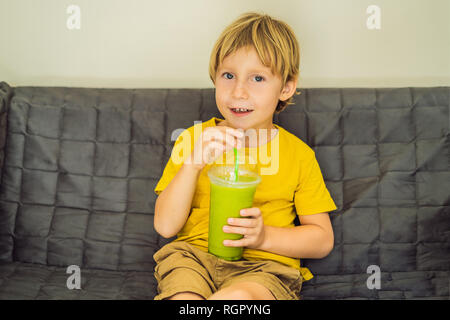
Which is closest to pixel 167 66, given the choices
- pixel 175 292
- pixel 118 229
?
pixel 118 229

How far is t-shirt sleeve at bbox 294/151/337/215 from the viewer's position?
4.27 ft

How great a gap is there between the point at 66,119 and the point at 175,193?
634 millimetres

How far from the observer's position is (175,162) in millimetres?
1297

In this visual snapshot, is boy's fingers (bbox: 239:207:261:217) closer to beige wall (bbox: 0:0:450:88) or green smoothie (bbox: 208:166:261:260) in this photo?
green smoothie (bbox: 208:166:261:260)

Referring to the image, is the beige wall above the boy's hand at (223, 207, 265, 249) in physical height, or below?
above

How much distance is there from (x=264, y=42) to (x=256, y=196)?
1.46ft

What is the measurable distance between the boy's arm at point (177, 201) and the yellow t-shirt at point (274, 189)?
0.08 meters

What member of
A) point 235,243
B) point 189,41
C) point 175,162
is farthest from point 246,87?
point 189,41

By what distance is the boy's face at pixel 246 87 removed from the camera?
120cm

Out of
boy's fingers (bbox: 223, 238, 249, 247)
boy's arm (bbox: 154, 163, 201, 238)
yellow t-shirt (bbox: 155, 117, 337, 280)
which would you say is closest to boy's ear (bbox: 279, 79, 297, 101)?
yellow t-shirt (bbox: 155, 117, 337, 280)

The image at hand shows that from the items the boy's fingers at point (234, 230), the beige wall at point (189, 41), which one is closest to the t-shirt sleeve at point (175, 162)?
the boy's fingers at point (234, 230)

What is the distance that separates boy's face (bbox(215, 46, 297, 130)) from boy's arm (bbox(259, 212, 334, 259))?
0.32 meters

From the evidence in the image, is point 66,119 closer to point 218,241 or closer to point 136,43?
point 136,43

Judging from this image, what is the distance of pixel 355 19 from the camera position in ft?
5.63
